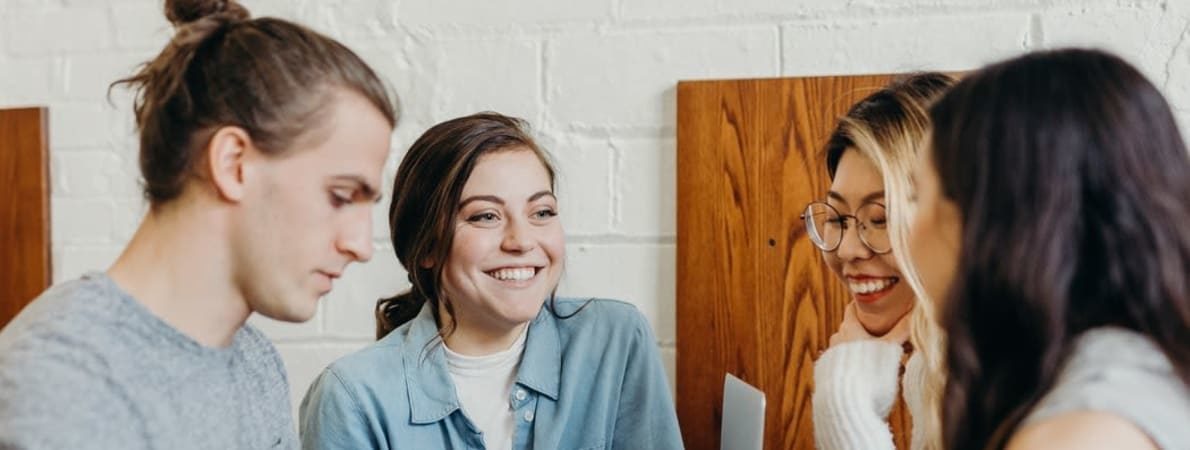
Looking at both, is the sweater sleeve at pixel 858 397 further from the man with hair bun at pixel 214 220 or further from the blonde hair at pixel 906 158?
the man with hair bun at pixel 214 220

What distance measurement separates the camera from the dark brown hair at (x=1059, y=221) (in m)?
0.71

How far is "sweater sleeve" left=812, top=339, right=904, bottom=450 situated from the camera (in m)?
1.15

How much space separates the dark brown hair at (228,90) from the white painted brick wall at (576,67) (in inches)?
23.8

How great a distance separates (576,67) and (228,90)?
68 centimetres

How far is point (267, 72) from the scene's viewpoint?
906mm

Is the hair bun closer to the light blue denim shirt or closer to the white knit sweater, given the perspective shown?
the light blue denim shirt

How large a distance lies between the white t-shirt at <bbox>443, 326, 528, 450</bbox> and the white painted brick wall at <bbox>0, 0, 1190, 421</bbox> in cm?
19

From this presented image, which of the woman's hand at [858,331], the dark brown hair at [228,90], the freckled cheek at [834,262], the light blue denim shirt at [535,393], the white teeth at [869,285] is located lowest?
the light blue denim shirt at [535,393]

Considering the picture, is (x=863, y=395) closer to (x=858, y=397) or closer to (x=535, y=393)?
(x=858, y=397)

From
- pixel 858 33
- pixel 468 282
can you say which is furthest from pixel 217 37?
pixel 858 33

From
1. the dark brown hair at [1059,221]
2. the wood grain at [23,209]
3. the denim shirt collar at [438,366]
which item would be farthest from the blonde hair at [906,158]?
the wood grain at [23,209]

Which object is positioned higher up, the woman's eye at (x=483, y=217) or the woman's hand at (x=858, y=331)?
the woman's eye at (x=483, y=217)

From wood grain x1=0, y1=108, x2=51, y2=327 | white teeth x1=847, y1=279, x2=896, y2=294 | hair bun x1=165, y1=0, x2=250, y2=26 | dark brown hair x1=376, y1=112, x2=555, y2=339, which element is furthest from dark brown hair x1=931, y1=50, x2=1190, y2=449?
wood grain x1=0, y1=108, x2=51, y2=327

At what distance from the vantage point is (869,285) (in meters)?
1.21
